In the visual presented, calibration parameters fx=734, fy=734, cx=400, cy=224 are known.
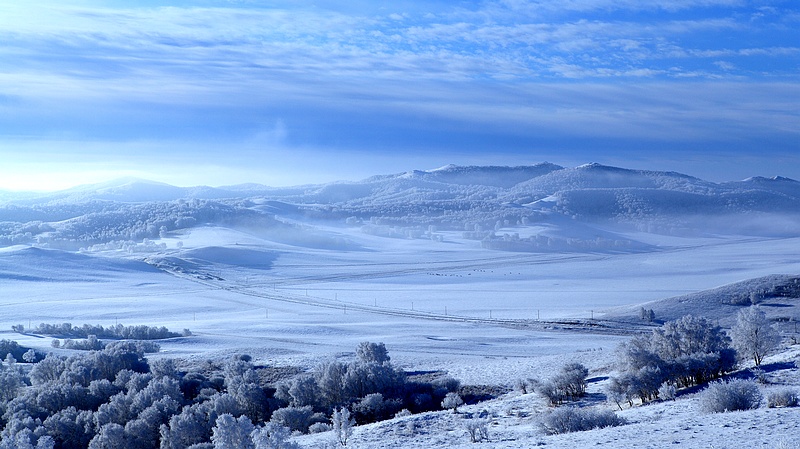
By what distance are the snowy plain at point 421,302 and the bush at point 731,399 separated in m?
0.30

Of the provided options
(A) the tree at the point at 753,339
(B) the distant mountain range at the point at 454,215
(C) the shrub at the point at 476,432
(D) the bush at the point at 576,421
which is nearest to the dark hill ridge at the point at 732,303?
(A) the tree at the point at 753,339

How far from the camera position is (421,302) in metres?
49.8

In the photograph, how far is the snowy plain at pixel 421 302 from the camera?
13383 millimetres

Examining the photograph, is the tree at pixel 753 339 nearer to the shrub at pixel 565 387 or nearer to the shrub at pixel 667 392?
the shrub at pixel 565 387

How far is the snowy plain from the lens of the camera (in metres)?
13.4

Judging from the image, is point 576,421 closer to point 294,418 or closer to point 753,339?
point 753,339

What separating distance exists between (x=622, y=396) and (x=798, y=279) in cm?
3403

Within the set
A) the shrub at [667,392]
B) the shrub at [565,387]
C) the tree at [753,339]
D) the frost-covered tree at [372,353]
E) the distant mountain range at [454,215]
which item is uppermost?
the distant mountain range at [454,215]

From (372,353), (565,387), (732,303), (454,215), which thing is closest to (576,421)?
(565,387)

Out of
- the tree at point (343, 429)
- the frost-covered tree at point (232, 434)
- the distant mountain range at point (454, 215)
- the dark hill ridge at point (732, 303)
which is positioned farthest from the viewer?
the distant mountain range at point (454, 215)

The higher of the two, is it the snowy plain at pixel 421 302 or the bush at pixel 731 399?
the bush at pixel 731 399

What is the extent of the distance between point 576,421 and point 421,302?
3801 centimetres

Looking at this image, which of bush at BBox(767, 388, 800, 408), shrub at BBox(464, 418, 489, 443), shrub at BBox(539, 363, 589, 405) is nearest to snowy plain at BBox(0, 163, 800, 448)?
shrub at BBox(464, 418, 489, 443)

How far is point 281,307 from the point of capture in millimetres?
47812
